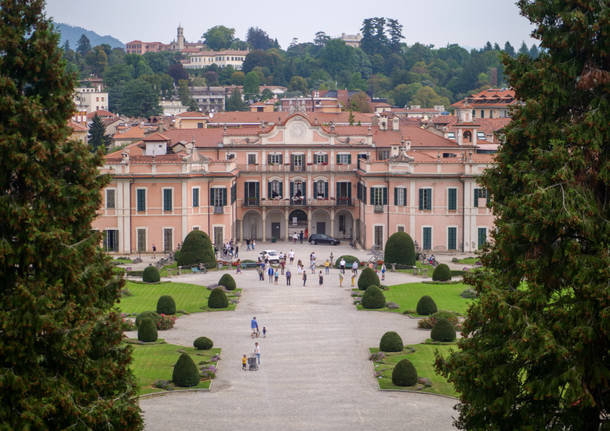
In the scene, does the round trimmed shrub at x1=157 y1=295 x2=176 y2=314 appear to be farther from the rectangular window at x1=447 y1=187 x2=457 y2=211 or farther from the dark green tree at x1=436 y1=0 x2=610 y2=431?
the rectangular window at x1=447 y1=187 x2=457 y2=211

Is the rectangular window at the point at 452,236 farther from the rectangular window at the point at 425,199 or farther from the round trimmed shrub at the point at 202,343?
the round trimmed shrub at the point at 202,343

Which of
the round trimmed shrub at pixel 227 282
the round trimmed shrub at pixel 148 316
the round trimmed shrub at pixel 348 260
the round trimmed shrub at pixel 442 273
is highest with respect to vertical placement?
the round trimmed shrub at pixel 348 260

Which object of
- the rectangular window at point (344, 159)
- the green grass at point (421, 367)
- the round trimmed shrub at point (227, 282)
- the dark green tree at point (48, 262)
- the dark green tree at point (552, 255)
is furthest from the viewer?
the rectangular window at point (344, 159)

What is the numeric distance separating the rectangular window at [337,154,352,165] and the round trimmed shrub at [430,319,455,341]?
40.1 m

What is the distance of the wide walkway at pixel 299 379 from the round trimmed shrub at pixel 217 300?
0.93m

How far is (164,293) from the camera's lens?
52.9 meters

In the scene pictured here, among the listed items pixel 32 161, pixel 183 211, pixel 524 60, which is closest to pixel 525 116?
pixel 524 60

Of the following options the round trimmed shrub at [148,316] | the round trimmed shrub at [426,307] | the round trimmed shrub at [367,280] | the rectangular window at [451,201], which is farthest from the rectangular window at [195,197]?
the round trimmed shrub at [426,307]

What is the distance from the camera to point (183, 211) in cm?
6894

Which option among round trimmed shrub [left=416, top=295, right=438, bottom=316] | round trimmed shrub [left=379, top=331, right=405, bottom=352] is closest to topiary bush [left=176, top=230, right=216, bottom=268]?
round trimmed shrub [left=416, top=295, right=438, bottom=316]

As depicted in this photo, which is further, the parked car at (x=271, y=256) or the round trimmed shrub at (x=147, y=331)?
the parked car at (x=271, y=256)

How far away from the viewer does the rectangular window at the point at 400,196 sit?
70.1m

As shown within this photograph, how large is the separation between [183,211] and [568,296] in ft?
169

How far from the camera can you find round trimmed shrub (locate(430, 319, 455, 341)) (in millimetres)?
40500
